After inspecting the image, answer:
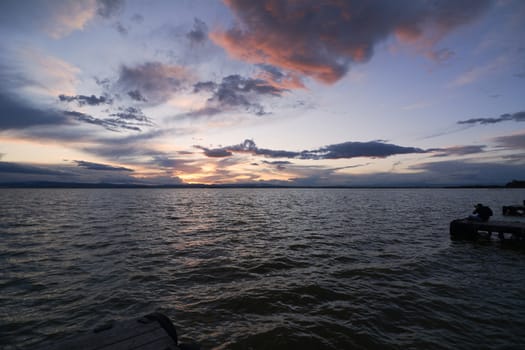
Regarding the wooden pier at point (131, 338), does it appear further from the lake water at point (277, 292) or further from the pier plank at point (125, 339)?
the lake water at point (277, 292)

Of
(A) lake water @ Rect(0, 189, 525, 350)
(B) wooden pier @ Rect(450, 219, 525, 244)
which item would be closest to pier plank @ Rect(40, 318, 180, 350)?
(A) lake water @ Rect(0, 189, 525, 350)

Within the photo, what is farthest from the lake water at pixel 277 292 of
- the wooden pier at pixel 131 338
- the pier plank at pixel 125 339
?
the pier plank at pixel 125 339

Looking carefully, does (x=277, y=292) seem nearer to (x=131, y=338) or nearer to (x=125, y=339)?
(x=131, y=338)

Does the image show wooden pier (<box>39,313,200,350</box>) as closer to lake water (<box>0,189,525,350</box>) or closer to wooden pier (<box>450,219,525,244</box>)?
lake water (<box>0,189,525,350</box>)

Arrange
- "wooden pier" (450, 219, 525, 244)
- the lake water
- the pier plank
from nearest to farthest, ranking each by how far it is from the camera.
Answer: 1. the pier plank
2. the lake water
3. "wooden pier" (450, 219, 525, 244)

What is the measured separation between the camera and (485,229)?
22.6 m

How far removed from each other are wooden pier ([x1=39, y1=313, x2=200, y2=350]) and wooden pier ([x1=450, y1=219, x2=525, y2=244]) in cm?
2739

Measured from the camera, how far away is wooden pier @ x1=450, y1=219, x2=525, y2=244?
849 inches

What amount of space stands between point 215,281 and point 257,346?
5603mm

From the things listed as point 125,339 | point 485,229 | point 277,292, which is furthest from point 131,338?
point 485,229

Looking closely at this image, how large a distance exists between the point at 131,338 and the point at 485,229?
96.8 feet

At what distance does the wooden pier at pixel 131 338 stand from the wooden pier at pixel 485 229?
27.4 meters

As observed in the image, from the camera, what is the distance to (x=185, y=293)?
11.1m

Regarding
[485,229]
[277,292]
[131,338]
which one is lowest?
[277,292]
